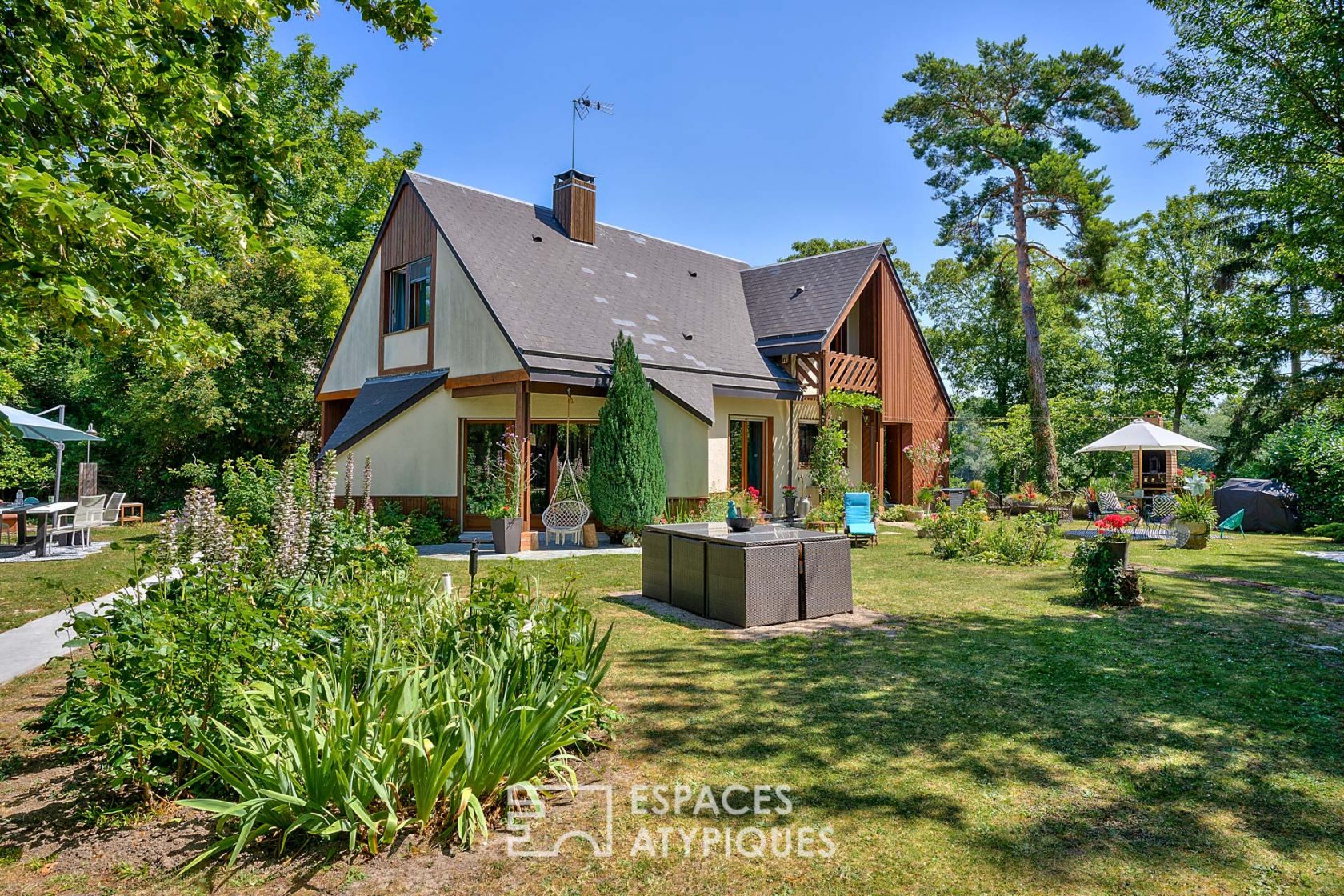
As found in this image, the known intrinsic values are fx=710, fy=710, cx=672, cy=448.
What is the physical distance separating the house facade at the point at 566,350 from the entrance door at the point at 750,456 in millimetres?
45

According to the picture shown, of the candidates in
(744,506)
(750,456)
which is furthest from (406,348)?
(750,456)

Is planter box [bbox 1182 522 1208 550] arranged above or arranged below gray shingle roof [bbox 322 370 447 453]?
below

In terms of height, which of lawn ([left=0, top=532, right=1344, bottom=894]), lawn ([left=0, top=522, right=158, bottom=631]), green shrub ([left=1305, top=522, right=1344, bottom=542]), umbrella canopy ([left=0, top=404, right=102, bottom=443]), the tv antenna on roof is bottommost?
lawn ([left=0, top=532, right=1344, bottom=894])

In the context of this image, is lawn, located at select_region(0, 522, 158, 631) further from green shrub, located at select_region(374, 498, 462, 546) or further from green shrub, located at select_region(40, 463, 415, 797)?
green shrub, located at select_region(374, 498, 462, 546)

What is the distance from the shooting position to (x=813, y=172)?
19812 mm

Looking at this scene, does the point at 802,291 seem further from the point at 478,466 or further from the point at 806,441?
the point at 478,466

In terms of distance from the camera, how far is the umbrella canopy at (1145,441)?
15.8 m

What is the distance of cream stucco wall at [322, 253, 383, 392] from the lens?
16875mm

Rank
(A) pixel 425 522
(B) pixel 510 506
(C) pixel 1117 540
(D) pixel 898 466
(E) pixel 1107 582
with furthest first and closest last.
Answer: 1. (D) pixel 898 466
2. (A) pixel 425 522
3. (B) pixel 510 506
4. (C) pixel 1117 540
5. (E) pixel 1107 582

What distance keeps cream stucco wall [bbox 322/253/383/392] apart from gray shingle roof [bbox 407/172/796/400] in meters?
2.84

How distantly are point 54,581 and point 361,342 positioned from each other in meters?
9.34

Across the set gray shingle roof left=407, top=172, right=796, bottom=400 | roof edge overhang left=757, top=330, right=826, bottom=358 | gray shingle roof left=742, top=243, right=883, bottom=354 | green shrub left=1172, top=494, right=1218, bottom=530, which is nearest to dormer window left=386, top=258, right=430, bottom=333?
gray shingle roof left=407, top=172, right=796, bottom=400

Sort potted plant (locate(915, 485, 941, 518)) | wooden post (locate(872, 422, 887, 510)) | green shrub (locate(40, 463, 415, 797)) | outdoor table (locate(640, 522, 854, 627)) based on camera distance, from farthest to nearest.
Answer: wooden post (locate(872, 422, 887, 510)) → potted plant (locate(915, 485, 941, 518)) → outdoor table (locate(640, 522, 854, 627)) → green shrub (locate(40, 463, 415, 797))

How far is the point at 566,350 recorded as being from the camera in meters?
13.5
